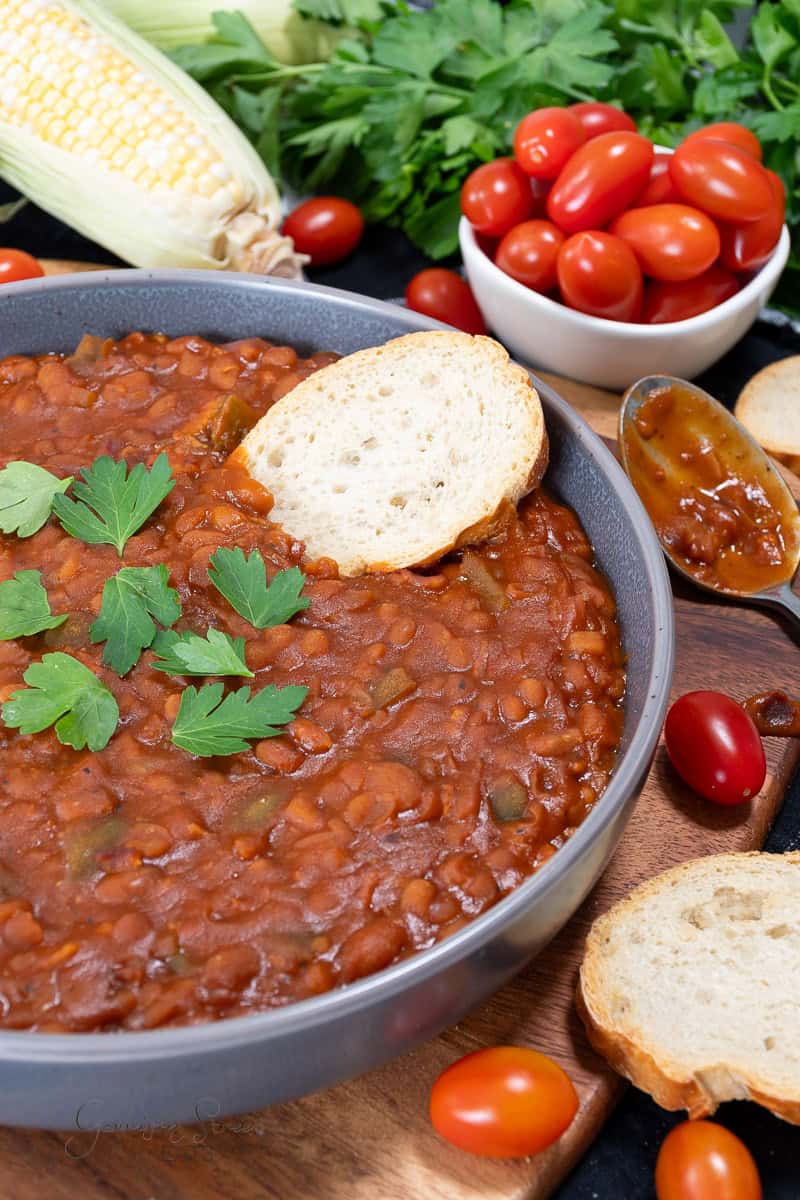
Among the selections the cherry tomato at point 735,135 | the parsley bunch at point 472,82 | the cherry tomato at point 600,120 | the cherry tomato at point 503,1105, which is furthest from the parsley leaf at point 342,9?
the cherry tomato at point 503,1105

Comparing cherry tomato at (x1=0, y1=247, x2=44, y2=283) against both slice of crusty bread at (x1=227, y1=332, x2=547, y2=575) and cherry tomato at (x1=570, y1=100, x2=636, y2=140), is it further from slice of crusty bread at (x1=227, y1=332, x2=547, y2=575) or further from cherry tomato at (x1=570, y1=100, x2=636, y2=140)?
cherry tomato at (x1=570, y1=100, x2=636, y2=140)

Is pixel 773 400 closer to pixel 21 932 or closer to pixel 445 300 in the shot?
pixel 445 300

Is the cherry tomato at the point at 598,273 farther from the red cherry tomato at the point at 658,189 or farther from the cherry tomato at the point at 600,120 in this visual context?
the cherry tomato at the point at 600,120

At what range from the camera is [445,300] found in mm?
5215

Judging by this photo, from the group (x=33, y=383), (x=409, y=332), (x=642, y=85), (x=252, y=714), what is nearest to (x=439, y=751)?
(x=252, y=714)

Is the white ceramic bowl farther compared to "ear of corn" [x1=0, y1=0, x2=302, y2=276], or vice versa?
"ear of corn" [x1=0, y1=0, x2=302, y2=276]

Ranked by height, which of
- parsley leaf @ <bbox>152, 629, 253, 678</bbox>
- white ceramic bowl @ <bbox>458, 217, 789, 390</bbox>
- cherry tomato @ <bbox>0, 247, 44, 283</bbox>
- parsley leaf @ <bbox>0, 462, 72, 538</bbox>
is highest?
cherry tomato @ <bbox>0, 247, 44, 283</bbox>

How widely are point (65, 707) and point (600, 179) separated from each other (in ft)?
9.24

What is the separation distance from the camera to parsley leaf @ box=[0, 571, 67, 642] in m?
3.27

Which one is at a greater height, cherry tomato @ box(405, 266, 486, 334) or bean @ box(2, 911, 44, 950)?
bean @ box(2, 911, 44, 950)

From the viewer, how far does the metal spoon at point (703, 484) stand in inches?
163

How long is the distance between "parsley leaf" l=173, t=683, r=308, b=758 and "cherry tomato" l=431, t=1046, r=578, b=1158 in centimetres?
93

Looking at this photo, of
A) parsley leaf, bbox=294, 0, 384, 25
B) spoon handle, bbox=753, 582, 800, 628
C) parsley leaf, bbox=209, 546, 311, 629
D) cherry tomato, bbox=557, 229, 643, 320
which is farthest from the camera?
parsley leaf, bbox=294, 0, 384, 25

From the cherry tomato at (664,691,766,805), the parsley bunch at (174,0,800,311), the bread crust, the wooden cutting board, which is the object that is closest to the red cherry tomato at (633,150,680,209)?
the parsley bunch at (174,0,800,311)
